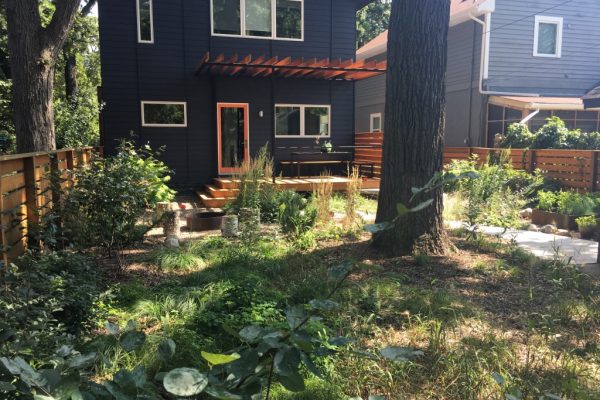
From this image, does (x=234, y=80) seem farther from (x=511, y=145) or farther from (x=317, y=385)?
(x=317, y=385)

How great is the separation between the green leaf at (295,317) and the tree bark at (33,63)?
634 centimetres

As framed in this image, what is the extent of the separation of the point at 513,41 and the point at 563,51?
2.13 metres

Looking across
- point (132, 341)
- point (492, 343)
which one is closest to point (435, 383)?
point (492, 343)

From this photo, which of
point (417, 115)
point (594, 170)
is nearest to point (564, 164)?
point (594, 170)

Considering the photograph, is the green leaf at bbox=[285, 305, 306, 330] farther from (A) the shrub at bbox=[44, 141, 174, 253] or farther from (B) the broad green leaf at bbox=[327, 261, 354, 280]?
(A) the shrub at bbox=[44, 141, 174, 253]

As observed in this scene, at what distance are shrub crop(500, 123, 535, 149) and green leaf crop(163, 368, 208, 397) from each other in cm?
Answer: 1312

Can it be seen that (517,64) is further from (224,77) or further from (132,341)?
(132,341)

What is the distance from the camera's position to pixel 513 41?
51.1 feet

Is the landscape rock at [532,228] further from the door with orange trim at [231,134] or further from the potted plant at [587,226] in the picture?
the door with orange trim at [231,134]

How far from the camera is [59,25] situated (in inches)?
256

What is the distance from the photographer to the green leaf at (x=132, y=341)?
1.18 meters

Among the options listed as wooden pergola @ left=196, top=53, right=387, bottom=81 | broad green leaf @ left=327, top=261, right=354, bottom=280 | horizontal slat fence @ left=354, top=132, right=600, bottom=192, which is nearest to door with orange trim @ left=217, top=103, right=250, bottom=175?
wooden pergola @ left=196, top=53, right=387, bottom=81

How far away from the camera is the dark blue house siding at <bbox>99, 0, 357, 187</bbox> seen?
493 inches

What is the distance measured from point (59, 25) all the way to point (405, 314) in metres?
5.91
